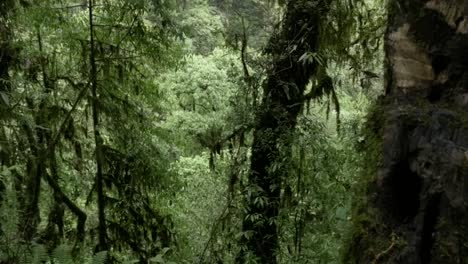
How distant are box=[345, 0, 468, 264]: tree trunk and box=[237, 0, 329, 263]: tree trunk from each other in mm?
1947

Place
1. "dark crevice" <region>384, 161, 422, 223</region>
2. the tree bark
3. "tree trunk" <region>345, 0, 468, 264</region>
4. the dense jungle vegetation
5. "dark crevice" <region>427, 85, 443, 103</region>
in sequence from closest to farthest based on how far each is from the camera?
"tree trunk" <region>345, 0, 468, 264</region> < "dark crevice" <region>384, 161, 422, 223</region> < "dark crevice" <region>427, 85, 443, 103</region> < the dense jungle vegetation < the tree bark

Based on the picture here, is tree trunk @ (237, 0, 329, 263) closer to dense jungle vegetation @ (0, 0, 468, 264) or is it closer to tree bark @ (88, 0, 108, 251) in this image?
dense jungle vegetation @ (0, 0, 468, 264)

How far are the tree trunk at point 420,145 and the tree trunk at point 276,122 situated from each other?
76.6 inches

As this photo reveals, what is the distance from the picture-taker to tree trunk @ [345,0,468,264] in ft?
8.30

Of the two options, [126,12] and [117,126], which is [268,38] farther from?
[117,126]

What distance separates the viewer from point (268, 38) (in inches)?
223

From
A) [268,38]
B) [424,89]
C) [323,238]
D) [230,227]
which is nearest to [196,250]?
[230,227]

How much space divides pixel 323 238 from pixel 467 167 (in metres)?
2.94

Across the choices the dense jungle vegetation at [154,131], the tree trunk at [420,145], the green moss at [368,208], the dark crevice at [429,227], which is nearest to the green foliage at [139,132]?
the dense jungle vegetation at [154,131]

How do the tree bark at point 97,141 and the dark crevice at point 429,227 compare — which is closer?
the dark crevice at point 429,227

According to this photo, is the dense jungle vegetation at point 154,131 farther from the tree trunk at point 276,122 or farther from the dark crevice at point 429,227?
the dark crevice at point 429,227

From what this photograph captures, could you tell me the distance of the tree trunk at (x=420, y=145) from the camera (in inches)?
99.6

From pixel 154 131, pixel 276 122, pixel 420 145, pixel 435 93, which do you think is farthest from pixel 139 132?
pixel 420 145

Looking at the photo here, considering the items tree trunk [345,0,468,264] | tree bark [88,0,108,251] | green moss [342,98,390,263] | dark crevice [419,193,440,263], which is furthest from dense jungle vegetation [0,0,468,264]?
dark crevice [419,193,440,263]
